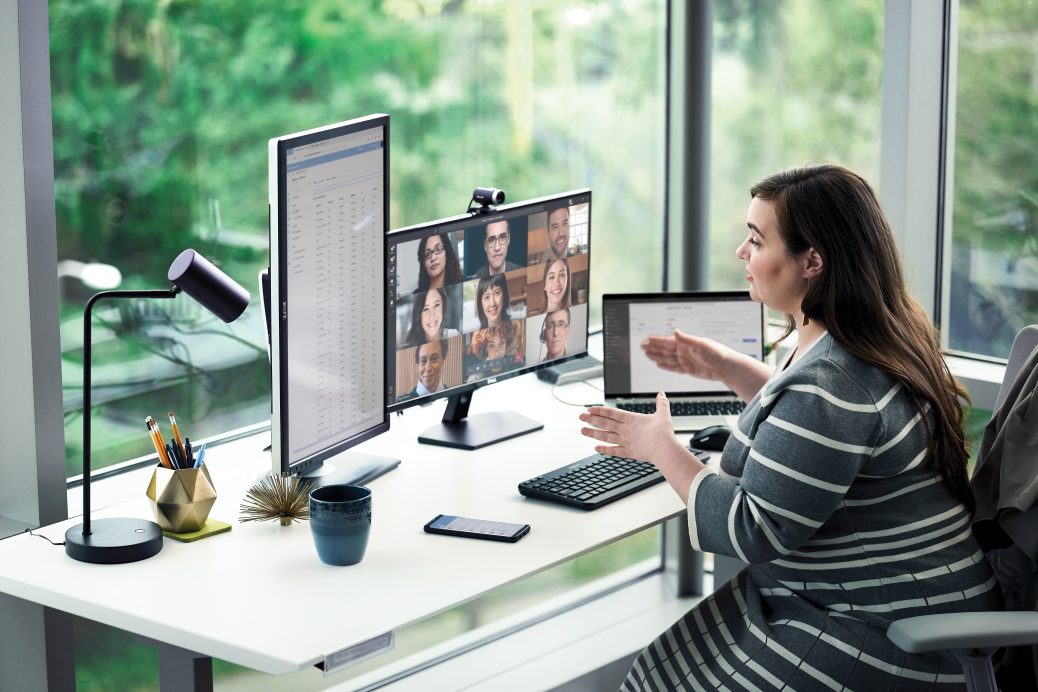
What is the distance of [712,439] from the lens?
2.06 metres

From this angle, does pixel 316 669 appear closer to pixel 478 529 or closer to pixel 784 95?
pixel 478 529

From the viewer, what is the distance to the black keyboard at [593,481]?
1.76 meters

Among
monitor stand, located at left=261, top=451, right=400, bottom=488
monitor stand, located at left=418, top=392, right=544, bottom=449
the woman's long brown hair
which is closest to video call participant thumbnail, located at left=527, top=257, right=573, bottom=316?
monitor stand, located at left=418, top=392, right=544, bottom=449

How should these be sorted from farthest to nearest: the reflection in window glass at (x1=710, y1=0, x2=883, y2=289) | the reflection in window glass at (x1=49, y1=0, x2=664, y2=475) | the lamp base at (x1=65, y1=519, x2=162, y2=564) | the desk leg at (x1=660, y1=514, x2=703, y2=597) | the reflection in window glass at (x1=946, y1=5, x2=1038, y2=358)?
the desk leg at (x1=660, y1=514, x2=703, y2=597) → the reflection in window glass at (x1=710, y1=0, x2=883, y2=289) → the reflection in window glass at (x1=946, y1=5, x2=1038, y2=358) → the reflection in window glass at (x1=49, y1=0, x2=664, y2=475) → the lamp base at (x1=65, y1=519, x2=162, y2=564)

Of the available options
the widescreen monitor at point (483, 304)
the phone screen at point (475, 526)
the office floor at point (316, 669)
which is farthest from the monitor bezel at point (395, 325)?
the office floor at point (316, 669)

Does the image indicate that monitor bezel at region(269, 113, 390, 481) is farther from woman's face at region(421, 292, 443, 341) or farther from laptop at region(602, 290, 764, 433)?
laptop at region(602, 290, 764, 433)

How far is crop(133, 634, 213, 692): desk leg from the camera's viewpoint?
137 centimetres

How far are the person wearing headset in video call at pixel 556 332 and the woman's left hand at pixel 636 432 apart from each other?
0.50m

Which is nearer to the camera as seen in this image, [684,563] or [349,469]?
[349,469]

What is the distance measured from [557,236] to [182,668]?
46.2 inches

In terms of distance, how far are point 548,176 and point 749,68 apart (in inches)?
27.9

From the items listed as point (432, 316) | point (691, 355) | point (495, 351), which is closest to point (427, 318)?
point (432, 316)

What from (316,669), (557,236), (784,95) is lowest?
(316,669)

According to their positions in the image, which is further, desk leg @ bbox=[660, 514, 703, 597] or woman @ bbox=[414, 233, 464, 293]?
desk leg @ bbox=[660, 514, 703, 597]
